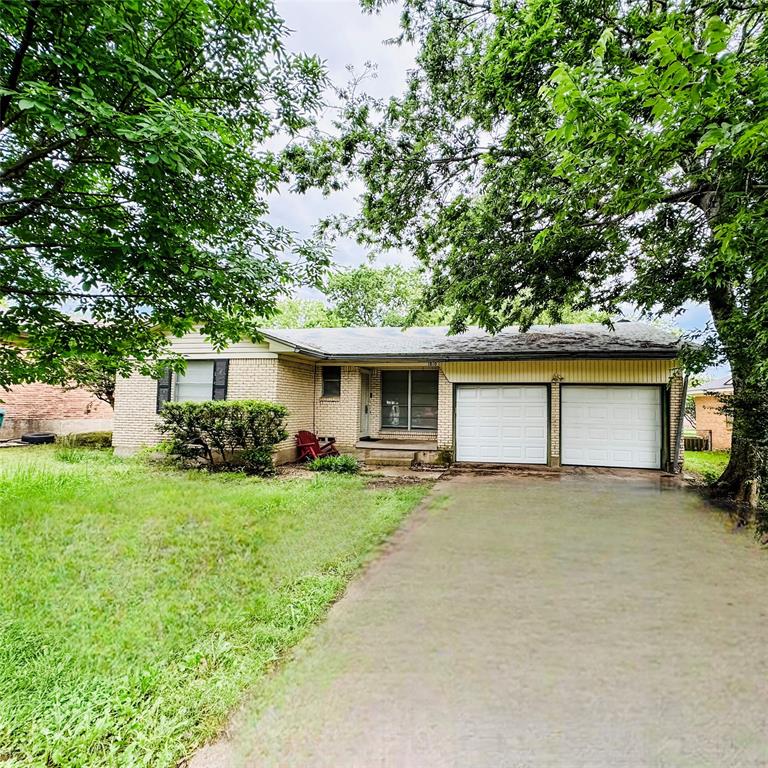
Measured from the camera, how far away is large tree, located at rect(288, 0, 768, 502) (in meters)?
3.65

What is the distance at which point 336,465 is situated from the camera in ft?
32.5

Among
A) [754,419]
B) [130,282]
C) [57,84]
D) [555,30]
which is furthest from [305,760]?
[555,30]

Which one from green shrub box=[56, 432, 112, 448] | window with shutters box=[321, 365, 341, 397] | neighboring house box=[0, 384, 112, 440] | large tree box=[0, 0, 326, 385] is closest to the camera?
large tree box=[0, 0, 326, 385]

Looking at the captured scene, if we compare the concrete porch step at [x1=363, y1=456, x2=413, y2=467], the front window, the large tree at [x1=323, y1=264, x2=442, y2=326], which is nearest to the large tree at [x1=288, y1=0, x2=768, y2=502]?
the concrete porch step at [x1=363, y1=456, x2=413, y2=467]

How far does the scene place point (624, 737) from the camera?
7.16 ft

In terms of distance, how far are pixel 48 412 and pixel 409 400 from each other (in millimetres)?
13427

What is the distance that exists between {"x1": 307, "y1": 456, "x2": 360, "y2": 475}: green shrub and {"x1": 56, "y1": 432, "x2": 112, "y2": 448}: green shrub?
24.3ft

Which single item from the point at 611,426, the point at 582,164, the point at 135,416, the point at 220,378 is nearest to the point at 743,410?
the point at 611,426

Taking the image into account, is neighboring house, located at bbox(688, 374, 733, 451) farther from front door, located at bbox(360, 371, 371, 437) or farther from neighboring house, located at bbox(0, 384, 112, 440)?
neighboring house, located at bbox(0, 384, 112, 440)

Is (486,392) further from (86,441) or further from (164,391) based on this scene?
(86,441)

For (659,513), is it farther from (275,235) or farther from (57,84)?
(57,84)

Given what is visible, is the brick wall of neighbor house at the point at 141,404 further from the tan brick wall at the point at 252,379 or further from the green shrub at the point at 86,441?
the green shrub at the point at 86,441

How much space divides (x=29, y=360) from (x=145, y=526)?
2351 mm

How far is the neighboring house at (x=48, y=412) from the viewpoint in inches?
571
